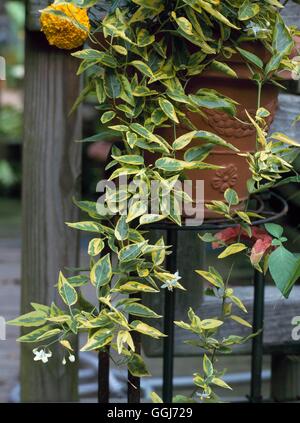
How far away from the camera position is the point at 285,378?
2.18 m

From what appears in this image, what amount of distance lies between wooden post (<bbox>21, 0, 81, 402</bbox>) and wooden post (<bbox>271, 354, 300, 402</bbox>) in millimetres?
732

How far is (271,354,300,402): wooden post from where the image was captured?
85.5 inches

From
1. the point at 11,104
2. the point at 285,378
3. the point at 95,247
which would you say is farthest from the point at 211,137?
the point at 11,104

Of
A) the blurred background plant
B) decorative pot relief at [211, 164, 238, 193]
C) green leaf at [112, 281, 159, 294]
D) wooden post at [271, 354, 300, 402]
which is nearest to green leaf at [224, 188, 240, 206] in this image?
Answer: decorative pot relief at [211, 164, 238, 193]

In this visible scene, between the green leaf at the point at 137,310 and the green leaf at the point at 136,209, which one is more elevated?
the green leaf at the point at 136,209

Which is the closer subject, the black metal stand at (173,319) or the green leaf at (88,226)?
the green leaf at (88,226)

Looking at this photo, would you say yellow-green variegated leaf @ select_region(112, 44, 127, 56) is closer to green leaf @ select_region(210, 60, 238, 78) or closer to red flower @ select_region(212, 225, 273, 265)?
green leaf @ select_region(210, 60, 238, 78)

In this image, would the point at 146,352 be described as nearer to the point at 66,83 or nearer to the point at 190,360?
the point at 66,83

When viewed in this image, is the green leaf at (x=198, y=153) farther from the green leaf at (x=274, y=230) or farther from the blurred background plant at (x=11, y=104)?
the blurred background plant at (x=11, y=104)

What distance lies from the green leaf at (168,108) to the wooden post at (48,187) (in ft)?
1.29

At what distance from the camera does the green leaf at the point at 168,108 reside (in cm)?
125

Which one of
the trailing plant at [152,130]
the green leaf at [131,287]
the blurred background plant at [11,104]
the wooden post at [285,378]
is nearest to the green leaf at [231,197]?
the trailing plant at [152,130]
